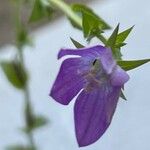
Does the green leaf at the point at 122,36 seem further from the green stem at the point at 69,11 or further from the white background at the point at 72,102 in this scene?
the white background at the point at 72,102

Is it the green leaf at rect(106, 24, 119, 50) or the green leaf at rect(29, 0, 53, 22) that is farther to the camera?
the green leaf at rect(29, 0, 53, 22)

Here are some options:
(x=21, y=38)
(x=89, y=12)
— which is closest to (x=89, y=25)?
(x=89, y=12)

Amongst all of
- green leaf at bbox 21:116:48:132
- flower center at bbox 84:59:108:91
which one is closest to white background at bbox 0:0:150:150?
green leaf at bbox 21:116:48:132

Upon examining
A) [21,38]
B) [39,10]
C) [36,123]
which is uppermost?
[39,10]

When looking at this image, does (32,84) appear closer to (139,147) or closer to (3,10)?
(139,147)

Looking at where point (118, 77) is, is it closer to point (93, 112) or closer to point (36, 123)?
point (93, 112)

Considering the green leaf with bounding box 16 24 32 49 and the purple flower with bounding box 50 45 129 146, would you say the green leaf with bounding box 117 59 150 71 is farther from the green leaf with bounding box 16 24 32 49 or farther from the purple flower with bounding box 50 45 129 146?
the green leaf with bounding box 16 24 32 49

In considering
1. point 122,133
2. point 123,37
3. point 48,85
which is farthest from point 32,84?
point 123,37
